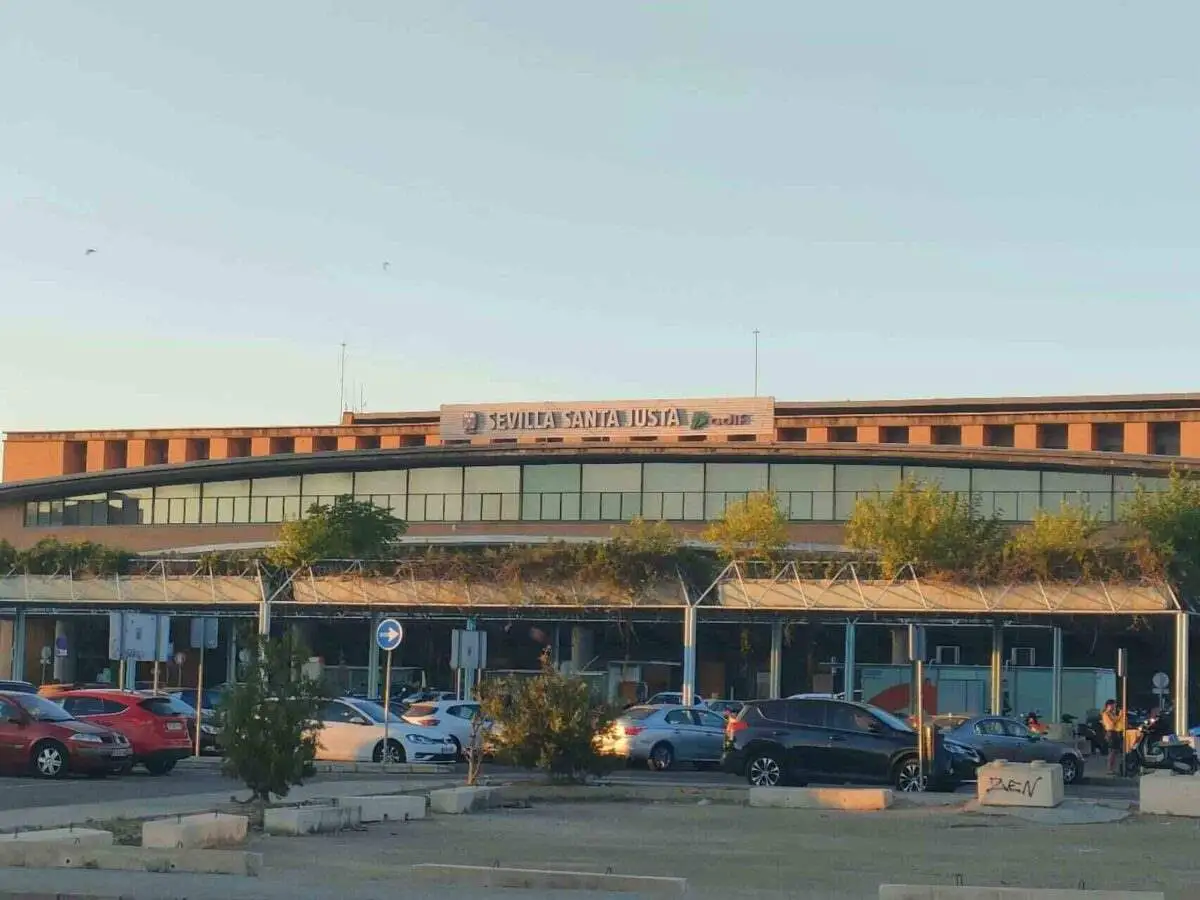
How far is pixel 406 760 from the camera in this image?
34031mm

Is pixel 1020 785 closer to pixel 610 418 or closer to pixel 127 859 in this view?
pixel 127 859

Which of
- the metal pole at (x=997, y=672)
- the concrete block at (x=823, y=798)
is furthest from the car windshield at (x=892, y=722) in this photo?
the metal pole at (x=997, y=672)

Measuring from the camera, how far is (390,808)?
21.1 metres

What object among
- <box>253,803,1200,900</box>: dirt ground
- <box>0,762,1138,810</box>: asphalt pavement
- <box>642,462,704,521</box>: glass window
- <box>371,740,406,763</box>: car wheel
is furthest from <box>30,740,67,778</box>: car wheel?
<box>642,462,704,521</box>: glass window

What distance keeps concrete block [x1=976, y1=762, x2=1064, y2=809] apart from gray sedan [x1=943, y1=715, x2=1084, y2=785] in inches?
344

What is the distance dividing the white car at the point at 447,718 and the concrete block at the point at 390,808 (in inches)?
533

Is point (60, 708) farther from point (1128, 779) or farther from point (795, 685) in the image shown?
point (795, 685)

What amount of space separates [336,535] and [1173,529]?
87.7 ft

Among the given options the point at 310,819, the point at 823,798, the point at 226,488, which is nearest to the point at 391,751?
the point at 823,798

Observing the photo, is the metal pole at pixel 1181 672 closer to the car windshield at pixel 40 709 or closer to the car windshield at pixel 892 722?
the car windshield at pixel 892 722

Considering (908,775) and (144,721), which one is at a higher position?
(144,721)

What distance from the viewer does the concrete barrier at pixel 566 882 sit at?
1420 centimetres

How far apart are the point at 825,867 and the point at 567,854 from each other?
258cm

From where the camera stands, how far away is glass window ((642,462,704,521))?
225 feet
